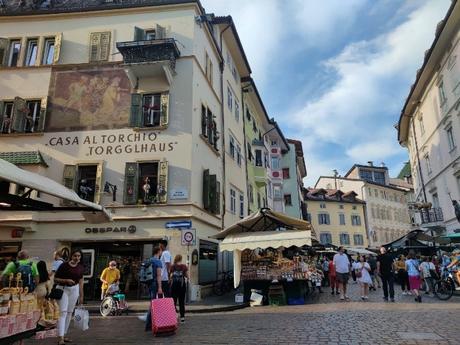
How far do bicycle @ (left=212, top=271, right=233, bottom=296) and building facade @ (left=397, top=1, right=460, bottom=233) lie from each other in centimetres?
1720

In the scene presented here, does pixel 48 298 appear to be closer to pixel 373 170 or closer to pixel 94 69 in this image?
pixel 94 69

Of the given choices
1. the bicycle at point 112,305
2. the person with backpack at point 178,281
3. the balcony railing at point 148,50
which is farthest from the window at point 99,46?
the person with backpack at point 178,281

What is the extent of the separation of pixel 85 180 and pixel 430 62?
25494 millimetres

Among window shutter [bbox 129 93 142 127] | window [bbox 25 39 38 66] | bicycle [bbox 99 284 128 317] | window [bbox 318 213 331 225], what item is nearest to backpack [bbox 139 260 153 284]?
bicycle [bbox 99 284 128 317]

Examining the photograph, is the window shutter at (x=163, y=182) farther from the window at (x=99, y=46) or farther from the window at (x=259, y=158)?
the window at (x=259, y=158)

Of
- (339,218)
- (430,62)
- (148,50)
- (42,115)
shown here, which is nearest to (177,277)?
(148,50)

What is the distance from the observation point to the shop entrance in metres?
16.9

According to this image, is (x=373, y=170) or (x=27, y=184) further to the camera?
(x=373, y=170)

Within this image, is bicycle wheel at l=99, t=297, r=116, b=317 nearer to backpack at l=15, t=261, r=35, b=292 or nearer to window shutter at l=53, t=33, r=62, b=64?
backpack at l=15, t=261, r=35, b=292

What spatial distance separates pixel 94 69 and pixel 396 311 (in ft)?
55.3

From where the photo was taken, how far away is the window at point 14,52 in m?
20.3

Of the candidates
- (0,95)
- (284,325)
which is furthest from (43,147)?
(284,325)

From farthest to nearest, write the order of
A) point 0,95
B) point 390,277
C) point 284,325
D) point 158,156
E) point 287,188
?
point 287,188
point 0,95
point 158,156
point 390,277
point 284,325

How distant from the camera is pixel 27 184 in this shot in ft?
21.4
